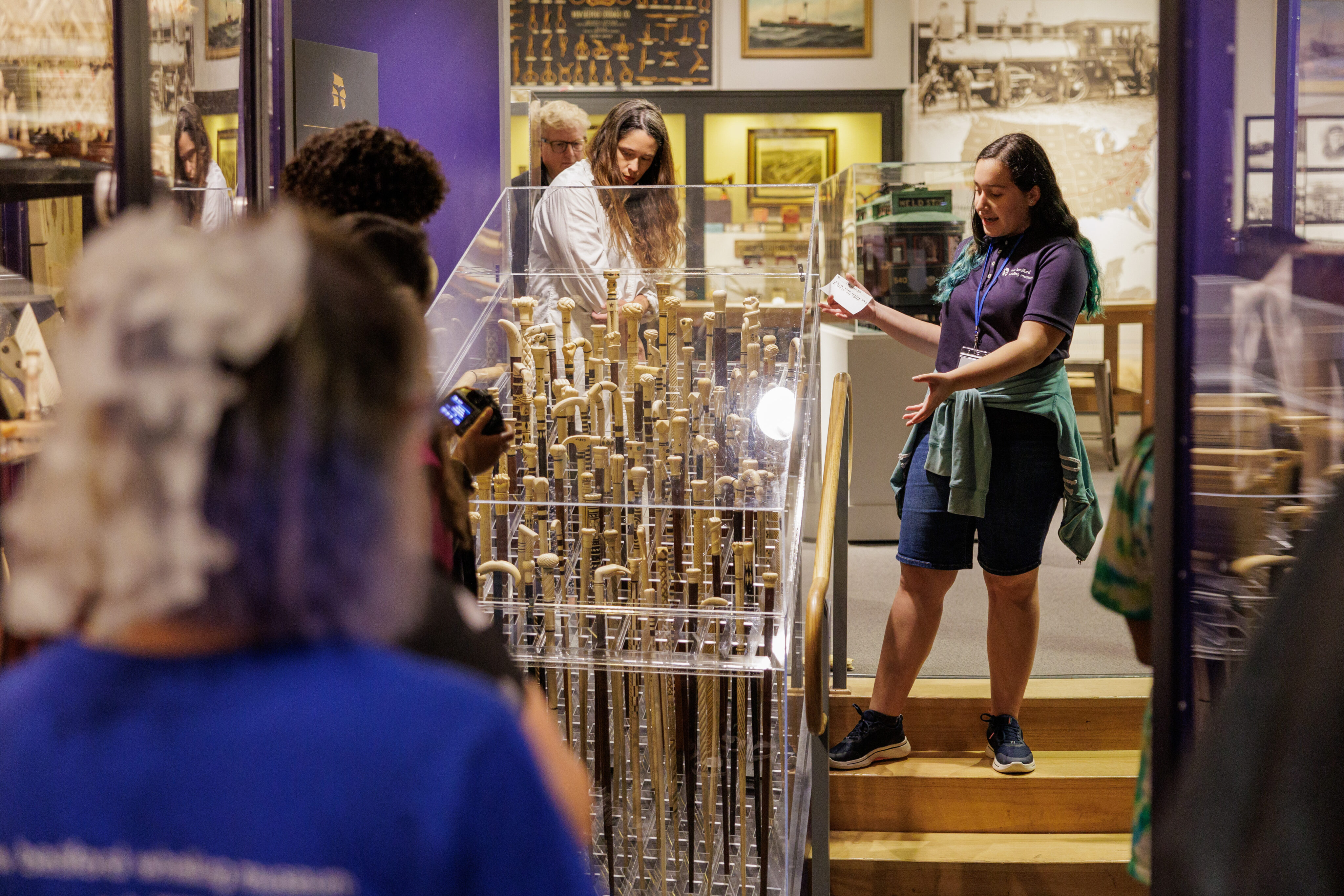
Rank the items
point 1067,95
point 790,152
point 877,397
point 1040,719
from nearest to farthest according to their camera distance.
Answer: point 1040,719, point 877,397, point 1067,95, point 790,152

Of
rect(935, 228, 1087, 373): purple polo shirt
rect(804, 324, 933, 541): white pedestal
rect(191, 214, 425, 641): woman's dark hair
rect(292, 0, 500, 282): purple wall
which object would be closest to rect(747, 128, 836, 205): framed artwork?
rect(804, 324, 933, 541): white pedestal

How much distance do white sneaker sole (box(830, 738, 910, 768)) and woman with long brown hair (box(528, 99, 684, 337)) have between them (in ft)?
4.30

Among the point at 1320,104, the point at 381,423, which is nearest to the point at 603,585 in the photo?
the point at 1320,104

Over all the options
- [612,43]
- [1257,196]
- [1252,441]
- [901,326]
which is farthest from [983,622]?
[612,43]

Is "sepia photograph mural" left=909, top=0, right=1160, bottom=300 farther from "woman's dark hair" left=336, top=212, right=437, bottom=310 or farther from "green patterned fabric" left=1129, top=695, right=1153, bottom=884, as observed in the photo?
"woman's dark hair" left=336, top=212, right=437, bottom=310

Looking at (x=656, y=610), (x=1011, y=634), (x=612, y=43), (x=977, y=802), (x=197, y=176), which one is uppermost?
(x=612, y=43)

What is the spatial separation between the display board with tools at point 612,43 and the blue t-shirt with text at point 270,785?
27.9ft

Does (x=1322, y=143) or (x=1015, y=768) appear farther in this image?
(x=1015, y=768)

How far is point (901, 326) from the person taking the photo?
10.8 ft

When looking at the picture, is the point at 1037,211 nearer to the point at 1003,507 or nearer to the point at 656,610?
the point at 1003,507

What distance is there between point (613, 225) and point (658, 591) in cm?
120

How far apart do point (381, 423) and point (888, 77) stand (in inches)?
342

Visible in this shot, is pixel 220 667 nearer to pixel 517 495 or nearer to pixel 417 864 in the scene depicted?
pixel 417 864

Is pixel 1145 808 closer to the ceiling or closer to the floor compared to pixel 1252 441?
closer to the floor
